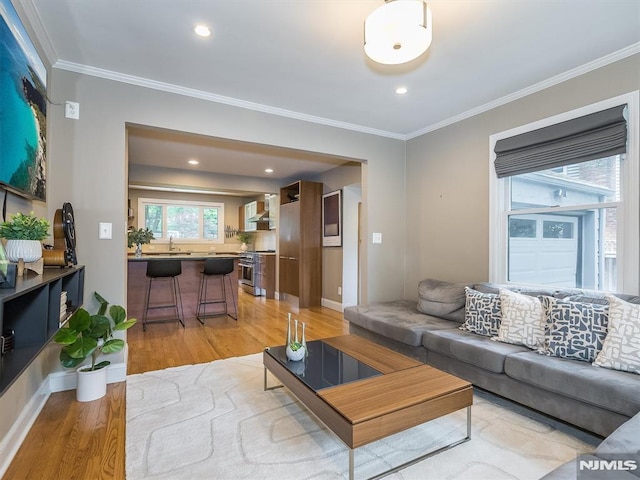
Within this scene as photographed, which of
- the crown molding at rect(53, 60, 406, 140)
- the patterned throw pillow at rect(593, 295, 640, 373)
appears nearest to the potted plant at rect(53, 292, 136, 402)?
the crown molding at rect(53, 60, 406, 140)

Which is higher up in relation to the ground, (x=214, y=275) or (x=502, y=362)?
(x=214, y=275)

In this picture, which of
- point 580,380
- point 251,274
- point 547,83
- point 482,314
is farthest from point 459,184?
point 251,274

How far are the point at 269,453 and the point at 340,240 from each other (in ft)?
13.3

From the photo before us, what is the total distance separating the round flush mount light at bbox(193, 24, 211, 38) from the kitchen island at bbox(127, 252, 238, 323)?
320cm

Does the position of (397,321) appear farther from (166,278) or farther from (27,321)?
(166,278)

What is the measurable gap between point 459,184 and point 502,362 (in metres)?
2.06

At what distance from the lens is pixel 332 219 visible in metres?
5.89

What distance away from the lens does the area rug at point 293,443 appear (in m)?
1.65

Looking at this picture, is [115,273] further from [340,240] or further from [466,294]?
[340,240]

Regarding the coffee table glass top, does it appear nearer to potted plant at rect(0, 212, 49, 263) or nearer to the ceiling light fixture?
potted plant at rect(0, 212, 49, 263)

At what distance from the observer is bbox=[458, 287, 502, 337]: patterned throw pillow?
2633 millimetres

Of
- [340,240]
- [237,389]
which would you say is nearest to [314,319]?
[340,240]

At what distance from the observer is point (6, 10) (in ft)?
5.21

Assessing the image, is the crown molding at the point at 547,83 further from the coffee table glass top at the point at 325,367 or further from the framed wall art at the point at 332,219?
the coffee table glass top at the point at 325,367
